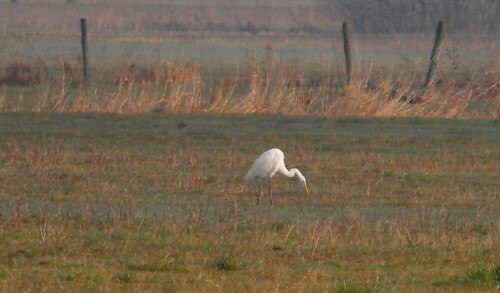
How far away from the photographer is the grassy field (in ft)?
30.3

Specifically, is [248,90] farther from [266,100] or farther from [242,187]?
[242,187]

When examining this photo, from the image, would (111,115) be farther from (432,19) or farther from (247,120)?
(432,19)

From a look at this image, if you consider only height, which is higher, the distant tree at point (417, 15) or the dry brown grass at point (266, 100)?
the distant tree at point (417, 15)

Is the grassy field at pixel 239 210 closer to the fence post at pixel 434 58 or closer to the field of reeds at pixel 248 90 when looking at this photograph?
the field of reeds at pixel 248 90

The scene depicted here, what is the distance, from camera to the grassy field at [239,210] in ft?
30.3

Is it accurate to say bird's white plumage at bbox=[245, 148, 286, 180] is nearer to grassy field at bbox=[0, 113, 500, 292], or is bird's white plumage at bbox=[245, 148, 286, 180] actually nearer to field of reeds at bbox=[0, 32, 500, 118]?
grassy field at bbox=[0, 113, 500, 292]

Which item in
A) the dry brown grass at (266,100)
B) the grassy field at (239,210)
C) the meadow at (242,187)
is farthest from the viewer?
the dry brown grass at (266,100)

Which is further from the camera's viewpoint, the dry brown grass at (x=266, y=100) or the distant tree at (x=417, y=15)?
the distant tree at (x=417, y=15)

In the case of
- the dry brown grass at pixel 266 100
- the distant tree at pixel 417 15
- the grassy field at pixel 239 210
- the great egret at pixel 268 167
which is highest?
the distant tree at pixel 417 15

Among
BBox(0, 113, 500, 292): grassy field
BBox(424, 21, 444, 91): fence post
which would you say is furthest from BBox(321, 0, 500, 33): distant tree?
BBox(0, 113, 500, 292): grassy field

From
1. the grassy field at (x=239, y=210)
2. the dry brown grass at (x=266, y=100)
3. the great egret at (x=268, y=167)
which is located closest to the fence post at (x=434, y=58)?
the dry brown grass at (x=266, y=100)

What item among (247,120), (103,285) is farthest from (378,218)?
(247,120)

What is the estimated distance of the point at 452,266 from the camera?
1001 centimetres

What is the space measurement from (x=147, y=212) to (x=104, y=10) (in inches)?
3111
